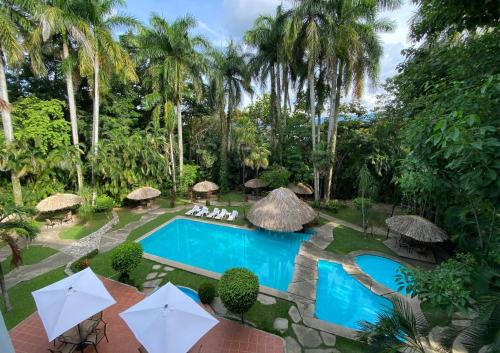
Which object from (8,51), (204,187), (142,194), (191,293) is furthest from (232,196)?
(8,51)

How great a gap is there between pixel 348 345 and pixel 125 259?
7.25 metres

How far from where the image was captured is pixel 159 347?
4574mm

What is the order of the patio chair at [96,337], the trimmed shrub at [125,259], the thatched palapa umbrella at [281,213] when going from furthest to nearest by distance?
the thatched palapa umbrella at [281,213] → the trimmed shrub at [125,259] → the patio chair at [96,337]

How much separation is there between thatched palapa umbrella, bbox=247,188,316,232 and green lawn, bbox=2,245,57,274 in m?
9.37

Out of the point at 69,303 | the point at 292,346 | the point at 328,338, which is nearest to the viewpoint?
the point at 69,303

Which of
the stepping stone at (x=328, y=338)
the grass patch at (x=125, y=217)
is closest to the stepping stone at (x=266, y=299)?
the stepping stone at (x=328, y=338)

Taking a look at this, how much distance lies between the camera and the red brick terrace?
19.1ft

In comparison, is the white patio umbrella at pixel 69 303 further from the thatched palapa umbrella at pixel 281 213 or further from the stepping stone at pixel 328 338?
the thatched palapa umbrella at pixel 281 213

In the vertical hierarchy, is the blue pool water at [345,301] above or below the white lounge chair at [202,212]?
below

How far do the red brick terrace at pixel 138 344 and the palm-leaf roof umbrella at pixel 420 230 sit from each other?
801 centimetres

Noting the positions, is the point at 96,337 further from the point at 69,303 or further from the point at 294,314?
the point at 294,314

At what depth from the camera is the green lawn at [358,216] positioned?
14.6m

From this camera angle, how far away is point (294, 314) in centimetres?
711

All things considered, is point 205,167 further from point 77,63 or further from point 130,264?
point 130,264
